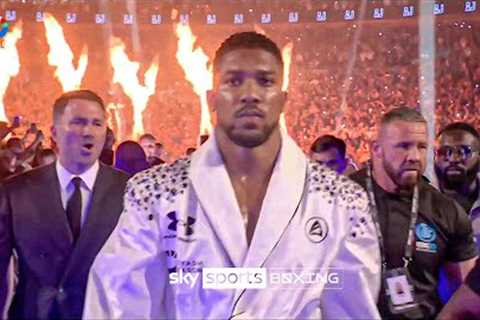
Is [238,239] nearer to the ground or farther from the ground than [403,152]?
nearer to the ground

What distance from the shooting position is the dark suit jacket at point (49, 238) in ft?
6.62

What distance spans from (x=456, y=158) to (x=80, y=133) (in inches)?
42.1

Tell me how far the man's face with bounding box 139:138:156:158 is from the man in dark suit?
91mm

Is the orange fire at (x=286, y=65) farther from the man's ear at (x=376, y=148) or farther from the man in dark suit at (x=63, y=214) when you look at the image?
the man in dark suit at (x=63, y=214)

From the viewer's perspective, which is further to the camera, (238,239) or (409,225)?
(409,225)

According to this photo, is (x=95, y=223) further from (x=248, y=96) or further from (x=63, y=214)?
(x=248, y=96)

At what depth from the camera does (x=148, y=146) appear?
2.08m

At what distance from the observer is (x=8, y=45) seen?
213 cm

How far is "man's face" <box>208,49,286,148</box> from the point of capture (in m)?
1.96

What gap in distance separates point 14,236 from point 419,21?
1293mm

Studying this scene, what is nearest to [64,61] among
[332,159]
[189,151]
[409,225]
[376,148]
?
[189,151]

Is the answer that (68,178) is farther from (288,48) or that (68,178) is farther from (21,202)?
(288,48)

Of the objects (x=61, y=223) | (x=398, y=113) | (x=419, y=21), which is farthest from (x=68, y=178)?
(x=419, y=21)

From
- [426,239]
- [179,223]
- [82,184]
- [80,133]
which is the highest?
[80,133]
